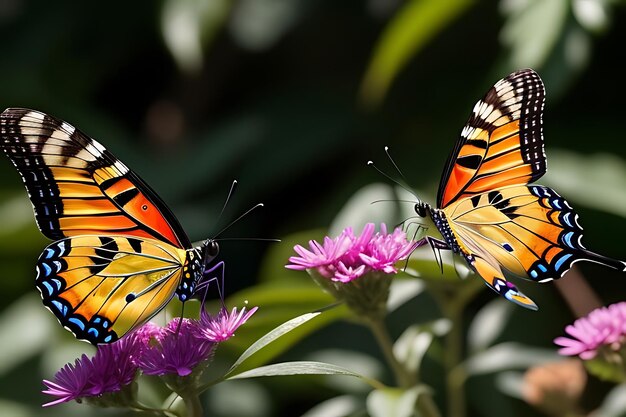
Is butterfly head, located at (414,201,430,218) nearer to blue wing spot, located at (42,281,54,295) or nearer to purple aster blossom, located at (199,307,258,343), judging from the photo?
purple aster blossom, located at (199,307,258,343)

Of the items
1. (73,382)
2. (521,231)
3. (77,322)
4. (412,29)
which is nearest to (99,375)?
(73,382)

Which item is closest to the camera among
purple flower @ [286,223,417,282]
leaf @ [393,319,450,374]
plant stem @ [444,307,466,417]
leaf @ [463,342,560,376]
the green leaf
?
purple flower @ [286,223,417,282]

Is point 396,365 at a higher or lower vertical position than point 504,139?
lower

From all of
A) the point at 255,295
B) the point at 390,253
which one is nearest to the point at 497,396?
the point at 255,295

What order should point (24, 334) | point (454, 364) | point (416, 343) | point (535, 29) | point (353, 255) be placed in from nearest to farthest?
point (353, 255) < point (416, 343) < point (454, 364) < point (535, 29) < point (24, 334)

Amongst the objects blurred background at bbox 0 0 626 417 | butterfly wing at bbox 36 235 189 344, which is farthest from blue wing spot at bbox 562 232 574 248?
butterfly wing at bbox 36 235 189 344

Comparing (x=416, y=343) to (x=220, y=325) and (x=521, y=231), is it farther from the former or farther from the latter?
(x=220, y=325)
